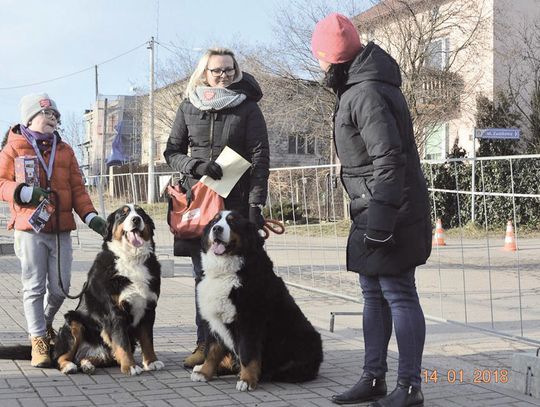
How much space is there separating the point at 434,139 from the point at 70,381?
21.6m

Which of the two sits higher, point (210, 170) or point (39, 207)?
point (210, 170)

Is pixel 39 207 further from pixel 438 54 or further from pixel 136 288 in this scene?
pixel 438 54

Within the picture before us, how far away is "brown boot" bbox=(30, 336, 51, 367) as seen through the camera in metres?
4.94

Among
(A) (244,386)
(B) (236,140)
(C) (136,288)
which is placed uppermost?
(B) (236,140)

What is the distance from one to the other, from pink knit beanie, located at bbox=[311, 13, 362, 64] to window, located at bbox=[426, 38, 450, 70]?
17.3 metres

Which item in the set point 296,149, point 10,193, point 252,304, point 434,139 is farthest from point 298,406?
point 296,149

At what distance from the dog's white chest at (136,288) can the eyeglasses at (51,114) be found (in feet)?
4.31

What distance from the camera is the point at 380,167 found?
3648 mm

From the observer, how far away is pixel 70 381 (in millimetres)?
4602

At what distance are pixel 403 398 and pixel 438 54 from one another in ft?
61.2

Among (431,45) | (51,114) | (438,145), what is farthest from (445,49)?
(51,114)

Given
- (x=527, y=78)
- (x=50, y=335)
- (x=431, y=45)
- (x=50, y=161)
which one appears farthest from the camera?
(x=527, y=78)

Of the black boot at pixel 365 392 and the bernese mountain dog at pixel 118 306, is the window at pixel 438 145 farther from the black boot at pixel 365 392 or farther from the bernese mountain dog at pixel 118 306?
the black boot at pixel 365 392

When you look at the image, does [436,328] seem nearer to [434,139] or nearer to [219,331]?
[219,331]
